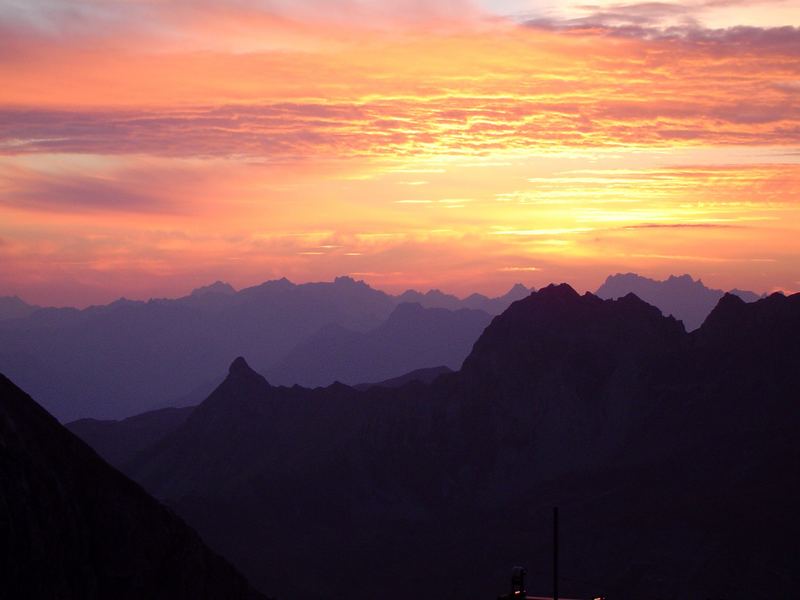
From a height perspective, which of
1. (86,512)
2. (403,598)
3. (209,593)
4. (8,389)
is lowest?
(403,598)

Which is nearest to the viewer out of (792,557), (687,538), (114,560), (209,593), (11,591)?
(11,591)

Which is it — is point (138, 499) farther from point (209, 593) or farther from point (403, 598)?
point (403, 598)

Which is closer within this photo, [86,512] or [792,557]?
[86,512]

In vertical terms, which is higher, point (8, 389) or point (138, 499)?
point (8, 389)

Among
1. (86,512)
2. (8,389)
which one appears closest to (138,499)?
(86,512)

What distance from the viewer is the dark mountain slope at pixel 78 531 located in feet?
312

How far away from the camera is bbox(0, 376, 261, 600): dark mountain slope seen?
95062 millimetres

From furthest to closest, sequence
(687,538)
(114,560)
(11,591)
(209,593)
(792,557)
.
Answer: (687,538)
(792,557)
(209,593)
(114,560)
(11,591)

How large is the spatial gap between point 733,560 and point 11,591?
11806cm

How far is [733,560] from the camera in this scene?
182750 millimetres

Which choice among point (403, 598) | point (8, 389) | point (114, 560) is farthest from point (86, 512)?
point (403, 598)

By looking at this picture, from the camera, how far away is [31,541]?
313 feet

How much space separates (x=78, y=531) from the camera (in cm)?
10138

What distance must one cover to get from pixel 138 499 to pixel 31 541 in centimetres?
1480
